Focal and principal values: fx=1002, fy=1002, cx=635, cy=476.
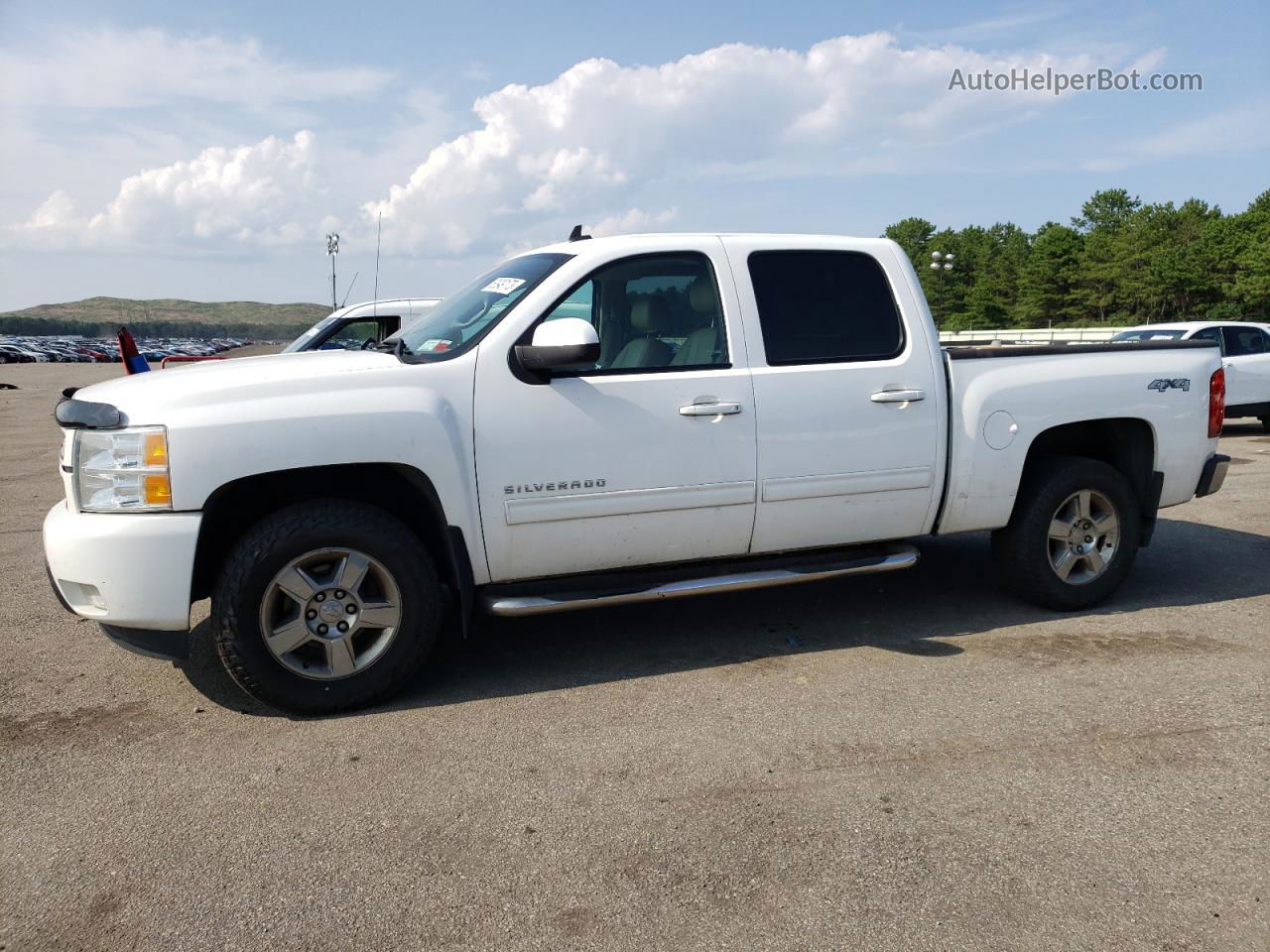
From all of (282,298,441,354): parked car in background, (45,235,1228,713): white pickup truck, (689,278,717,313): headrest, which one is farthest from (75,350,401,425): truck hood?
(282,298,441,354): parked car in background

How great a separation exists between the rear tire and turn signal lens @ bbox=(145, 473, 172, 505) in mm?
3996

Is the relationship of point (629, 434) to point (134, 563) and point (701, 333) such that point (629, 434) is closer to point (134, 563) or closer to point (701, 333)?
point (701, 333)

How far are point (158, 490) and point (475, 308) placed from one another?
62.8 inches

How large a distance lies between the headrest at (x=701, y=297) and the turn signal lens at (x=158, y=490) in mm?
2349

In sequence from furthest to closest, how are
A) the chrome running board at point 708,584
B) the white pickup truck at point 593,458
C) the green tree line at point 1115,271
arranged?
1. the green tree line at point 1115,271
2. the chrome running board at point 708,584
3. the white pickup truck at point 593,458

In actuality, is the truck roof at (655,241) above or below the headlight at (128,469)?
above

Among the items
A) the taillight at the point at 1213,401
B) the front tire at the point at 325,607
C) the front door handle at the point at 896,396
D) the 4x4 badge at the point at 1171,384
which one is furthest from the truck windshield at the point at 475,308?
the taillight at the point at 1213,401

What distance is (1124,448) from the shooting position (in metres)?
5.52

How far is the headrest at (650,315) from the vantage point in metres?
4.56

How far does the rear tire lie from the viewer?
516 cm

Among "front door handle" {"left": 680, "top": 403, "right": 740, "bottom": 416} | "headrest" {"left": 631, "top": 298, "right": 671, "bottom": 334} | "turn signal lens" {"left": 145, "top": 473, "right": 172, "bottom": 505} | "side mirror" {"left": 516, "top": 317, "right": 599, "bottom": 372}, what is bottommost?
"turn signal lens" {"left": 145, "top": 473, "right": 172, "bottom": 505}

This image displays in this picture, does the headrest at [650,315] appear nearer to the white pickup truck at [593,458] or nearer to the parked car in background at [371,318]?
the white pickup truck at [593,458]

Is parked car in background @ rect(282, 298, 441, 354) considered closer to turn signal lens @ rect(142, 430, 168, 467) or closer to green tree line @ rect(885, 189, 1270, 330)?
turn signal lens @ rect(142, 430, 168, 467)

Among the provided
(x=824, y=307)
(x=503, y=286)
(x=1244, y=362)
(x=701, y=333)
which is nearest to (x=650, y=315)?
(x=701, y=333)
